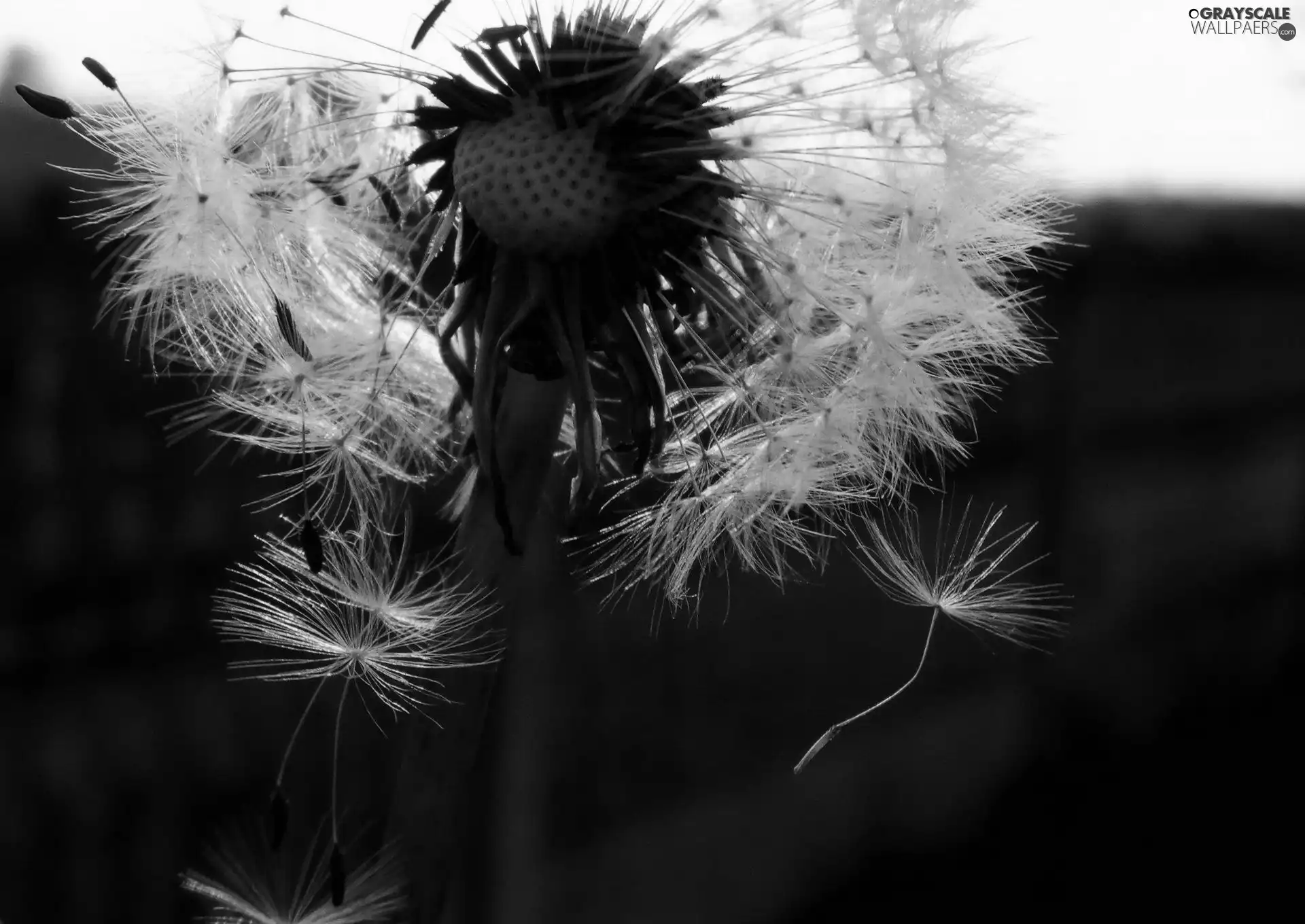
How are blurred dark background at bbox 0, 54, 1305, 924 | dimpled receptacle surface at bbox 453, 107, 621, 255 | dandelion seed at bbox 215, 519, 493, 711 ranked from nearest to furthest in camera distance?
dimpled receptacle surface at bbox 453, 107, 621, 255
dandelion seed at bbox 215, 519, 493, 711
blurred dark background at bbox 0, 54, 1305, 924

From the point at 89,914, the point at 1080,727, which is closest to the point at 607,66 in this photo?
the point at 89,914

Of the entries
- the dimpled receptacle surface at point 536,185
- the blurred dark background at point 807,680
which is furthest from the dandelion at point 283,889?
the dimpled receptacle surface at point 536,185

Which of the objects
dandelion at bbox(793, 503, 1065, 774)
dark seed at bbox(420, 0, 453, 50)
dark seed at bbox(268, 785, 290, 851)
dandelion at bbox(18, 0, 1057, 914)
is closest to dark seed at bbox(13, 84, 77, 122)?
dandelion at bbox(18, 0, 1057, 914)

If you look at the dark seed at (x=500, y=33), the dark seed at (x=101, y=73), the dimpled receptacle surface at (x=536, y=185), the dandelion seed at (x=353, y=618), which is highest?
the dark seed at (x=101, y=73)

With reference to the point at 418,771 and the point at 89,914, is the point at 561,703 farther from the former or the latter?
the point at 418,771

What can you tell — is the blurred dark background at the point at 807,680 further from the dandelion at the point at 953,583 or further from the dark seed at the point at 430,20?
the dark seed at the point at 430,20

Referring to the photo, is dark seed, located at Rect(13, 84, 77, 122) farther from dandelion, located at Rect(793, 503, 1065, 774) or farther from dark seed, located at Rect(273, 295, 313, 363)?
dandelion, located at Rect(793, 503, 1065, 774)

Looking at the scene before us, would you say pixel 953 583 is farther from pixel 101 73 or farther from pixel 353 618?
pixel 101 73
